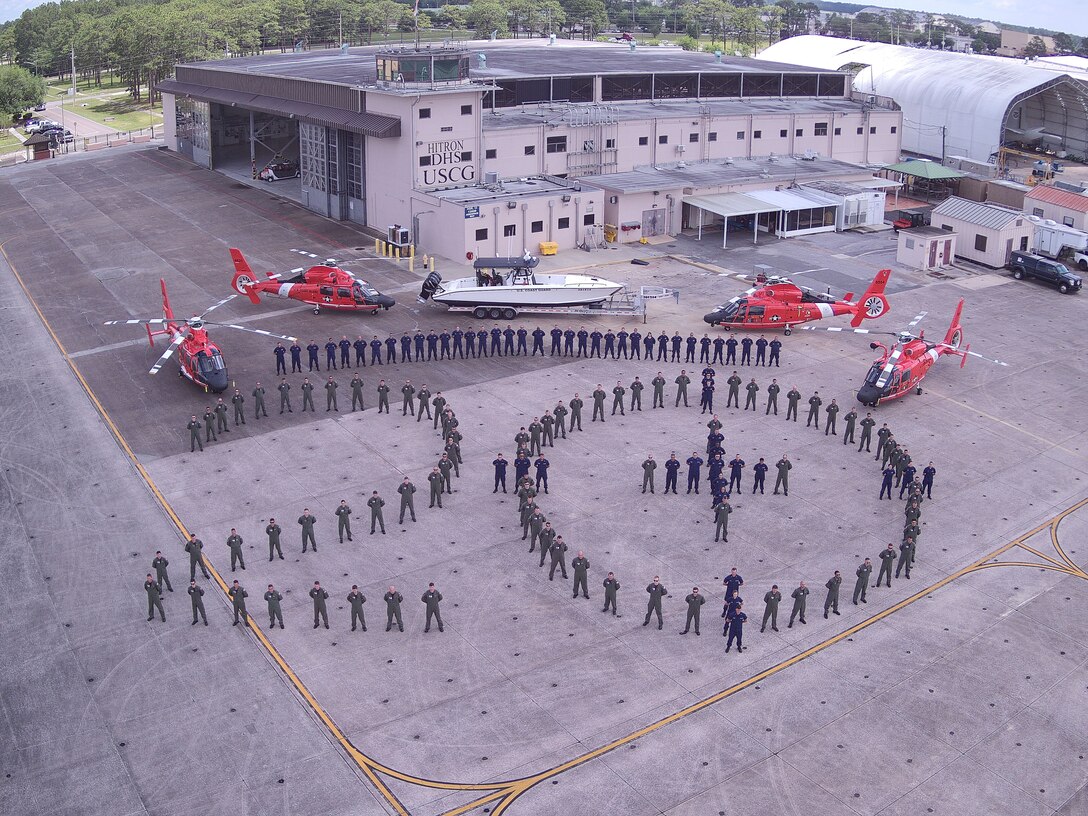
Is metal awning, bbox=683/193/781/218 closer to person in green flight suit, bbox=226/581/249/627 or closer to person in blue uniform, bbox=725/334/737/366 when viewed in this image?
person in blue uniform, bbox=725/334/737/366

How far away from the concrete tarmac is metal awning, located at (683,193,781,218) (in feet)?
52.7

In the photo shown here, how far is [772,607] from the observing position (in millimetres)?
24219

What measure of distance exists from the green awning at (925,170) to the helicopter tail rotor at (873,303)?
88.9 ft

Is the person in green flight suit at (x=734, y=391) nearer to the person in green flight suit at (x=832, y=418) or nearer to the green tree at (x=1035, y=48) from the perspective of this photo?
the person in green flight suit at (x=832, y=418)

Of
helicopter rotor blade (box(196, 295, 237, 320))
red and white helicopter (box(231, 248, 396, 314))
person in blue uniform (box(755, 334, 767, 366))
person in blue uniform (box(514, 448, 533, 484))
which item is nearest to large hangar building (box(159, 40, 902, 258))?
red and white helicopter (box(231, 248, 396, 314))

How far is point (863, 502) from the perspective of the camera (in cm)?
3059

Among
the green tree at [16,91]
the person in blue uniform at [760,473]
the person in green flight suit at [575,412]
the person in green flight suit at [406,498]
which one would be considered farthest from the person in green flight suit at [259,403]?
the green tree at [16,91]

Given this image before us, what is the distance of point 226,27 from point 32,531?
10593 centimetres

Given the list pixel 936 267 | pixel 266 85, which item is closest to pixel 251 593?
pixel 936 267

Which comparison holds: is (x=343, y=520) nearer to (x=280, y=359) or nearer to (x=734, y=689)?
(x=734, y=689)

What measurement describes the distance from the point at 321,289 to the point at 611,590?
24.3 meters

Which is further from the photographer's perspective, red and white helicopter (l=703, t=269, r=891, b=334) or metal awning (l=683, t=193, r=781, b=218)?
metal awning (l=683, t=193, r=781, b=218)

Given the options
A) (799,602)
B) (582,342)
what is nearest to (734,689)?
(799,602)

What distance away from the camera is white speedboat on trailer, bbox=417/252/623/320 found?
44219 mm
